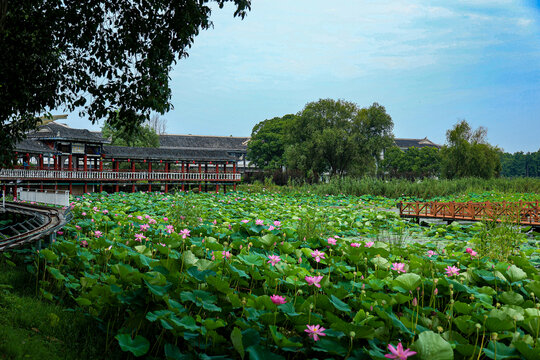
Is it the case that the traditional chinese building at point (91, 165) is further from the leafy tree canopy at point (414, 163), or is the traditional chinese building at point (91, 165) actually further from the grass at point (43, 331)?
the leafy tree canopy at point (414, 163)

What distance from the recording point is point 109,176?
67.9 ft

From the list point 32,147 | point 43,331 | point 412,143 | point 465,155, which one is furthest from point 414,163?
point 43,331

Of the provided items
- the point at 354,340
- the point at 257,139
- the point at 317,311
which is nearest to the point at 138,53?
the point at 317,311

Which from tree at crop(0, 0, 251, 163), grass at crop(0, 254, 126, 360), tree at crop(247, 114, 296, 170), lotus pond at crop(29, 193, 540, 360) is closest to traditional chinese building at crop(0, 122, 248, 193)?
tree at crop(247, 114, 296, 170)

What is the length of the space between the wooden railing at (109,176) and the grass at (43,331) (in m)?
14.4

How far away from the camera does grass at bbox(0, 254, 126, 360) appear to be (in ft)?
8.05

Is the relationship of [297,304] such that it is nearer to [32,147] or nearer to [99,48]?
[99,48]

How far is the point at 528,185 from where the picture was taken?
21.6m

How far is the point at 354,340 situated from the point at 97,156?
75.0 ft

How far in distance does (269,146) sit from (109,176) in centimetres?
1559

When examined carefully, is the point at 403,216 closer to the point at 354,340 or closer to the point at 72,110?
the point at 72,110

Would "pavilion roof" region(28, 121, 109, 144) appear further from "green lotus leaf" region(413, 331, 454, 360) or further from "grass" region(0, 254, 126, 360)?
"green lotus leaf" region(413, 331, 454, 360)

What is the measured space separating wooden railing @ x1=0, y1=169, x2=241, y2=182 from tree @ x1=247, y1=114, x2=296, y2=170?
762 centimetres

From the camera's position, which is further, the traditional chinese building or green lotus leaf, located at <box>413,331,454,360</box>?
the traditional chinese building
